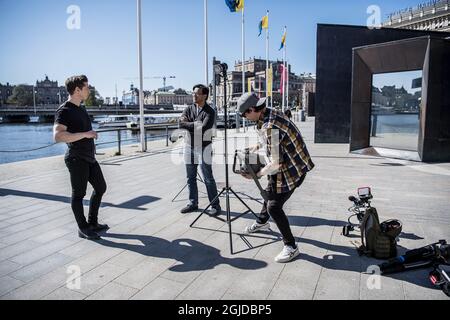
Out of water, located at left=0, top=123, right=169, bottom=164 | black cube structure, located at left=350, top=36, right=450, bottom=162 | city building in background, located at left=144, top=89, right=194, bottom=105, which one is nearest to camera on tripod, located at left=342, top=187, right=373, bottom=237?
black cube structure, located at left=350, top=36, right=450, bottom=162

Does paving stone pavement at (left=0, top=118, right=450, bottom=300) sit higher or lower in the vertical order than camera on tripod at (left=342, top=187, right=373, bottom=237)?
lower

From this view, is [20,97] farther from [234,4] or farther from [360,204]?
[360,204]

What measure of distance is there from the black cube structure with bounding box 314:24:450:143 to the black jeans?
13.8 m

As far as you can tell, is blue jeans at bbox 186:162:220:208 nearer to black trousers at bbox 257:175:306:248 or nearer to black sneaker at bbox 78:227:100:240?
black sneaker at bbox 78:227:100:240

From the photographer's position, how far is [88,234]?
13.7ft

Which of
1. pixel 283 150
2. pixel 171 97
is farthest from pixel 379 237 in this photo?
pixel 171 97

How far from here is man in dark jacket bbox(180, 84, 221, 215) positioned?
16.1 feet

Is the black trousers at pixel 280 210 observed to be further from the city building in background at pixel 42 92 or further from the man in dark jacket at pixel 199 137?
the city building in background at pixel 42 92

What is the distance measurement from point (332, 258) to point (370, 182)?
14.5 feet

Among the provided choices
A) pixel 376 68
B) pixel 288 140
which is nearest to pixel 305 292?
pixel 288 140

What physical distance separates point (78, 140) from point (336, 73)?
14.9m

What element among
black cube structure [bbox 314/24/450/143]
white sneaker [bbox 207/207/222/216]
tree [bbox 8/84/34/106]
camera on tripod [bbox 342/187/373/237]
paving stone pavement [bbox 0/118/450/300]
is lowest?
paving stone pavement [bbox 0/118/450/300]

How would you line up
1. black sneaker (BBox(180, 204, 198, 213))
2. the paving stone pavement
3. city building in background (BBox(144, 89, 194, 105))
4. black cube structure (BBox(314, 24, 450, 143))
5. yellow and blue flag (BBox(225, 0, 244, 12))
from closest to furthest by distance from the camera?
the paving stone pavement
black sneaker (BBox(180, 204, 198, 213))
black cube structure (BBox(314, 24, 450, 143))
yellow and blue flag (BBox(225, 0, 244, 12))
city building in background (BBox(144, 89, 194, 105))

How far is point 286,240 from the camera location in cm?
356
